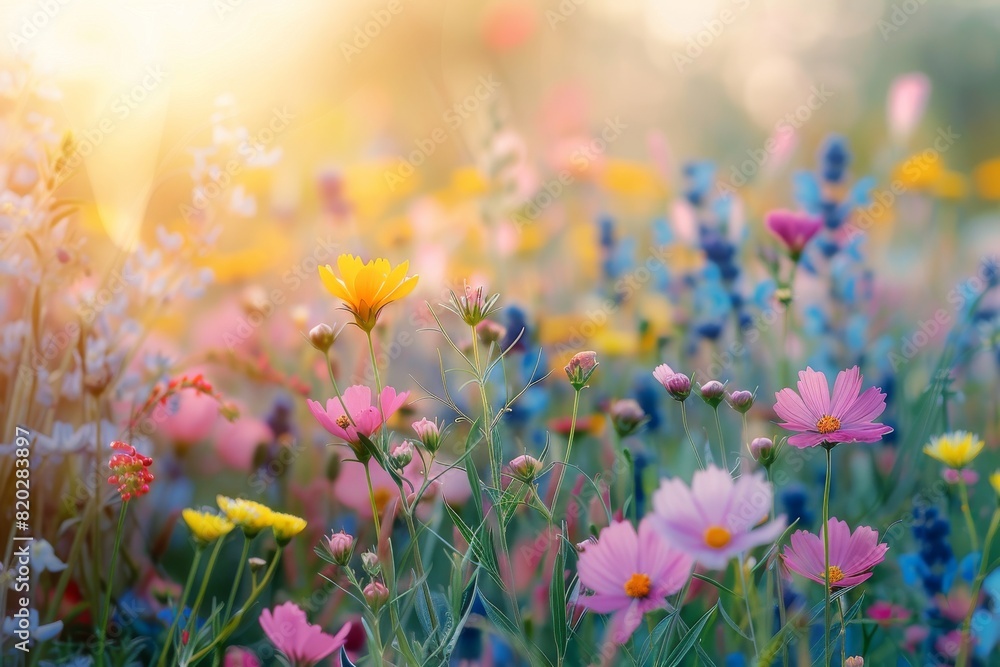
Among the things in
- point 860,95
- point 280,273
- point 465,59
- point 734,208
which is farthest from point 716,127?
point 280,273

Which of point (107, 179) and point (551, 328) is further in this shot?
point (551, 328)

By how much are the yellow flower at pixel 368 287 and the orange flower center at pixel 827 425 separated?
210 mm

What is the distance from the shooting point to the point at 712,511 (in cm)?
33

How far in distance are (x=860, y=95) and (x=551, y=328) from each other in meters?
1.67

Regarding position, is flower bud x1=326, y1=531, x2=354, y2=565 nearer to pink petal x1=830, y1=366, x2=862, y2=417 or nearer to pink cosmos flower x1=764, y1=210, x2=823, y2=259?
pink petal x1=830, y1=366, x2=862, y2=417

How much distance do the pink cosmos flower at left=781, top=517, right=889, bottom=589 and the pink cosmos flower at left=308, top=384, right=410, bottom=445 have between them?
210 millimetres

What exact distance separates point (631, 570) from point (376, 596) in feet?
0.41

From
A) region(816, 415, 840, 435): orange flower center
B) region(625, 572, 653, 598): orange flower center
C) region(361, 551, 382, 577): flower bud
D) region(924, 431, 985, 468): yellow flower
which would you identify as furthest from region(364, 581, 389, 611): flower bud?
region(924, 431, 985, 468): yellow flower

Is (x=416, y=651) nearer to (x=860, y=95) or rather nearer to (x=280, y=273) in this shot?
(x=280, y=273)

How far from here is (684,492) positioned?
1.09 feet

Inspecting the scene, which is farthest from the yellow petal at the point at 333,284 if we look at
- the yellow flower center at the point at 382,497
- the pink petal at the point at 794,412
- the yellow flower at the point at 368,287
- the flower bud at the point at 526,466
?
the yellow flower center at the point at 382,497

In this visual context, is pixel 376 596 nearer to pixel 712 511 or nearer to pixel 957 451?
pixel 712 511

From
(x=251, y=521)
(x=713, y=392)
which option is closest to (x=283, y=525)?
(x=251, y=521)

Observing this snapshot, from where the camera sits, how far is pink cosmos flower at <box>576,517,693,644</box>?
354 mm
